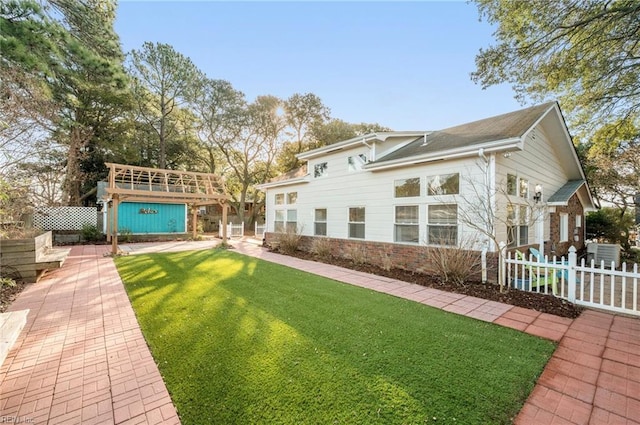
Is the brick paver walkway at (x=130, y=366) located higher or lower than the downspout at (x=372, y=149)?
lower

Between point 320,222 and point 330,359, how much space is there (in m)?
8.93

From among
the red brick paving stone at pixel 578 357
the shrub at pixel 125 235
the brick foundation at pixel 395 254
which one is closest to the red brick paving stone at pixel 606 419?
the red brick paving stone at pixel 578 357

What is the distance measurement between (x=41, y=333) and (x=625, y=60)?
14928mm

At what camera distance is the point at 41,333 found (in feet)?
13.3

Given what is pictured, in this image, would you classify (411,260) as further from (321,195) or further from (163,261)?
(163,261)

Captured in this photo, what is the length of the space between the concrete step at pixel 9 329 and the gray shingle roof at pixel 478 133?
8.97 m

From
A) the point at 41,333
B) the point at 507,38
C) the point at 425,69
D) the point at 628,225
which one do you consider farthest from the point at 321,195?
the point at 628,225

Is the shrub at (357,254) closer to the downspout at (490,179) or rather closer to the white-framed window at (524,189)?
the downspout at (490,179)

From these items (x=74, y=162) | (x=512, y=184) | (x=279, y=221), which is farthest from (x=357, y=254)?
(x=74, y=162)

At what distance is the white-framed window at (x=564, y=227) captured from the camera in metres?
11.0

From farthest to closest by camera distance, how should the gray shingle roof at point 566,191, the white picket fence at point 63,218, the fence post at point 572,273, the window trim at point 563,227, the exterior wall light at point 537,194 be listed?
the white picket fence at point 63,218, the window trim at point 563,227, the gray shingle roof at point 566,191, the exterior wall light at point 537,194, the fence post at point 572,273

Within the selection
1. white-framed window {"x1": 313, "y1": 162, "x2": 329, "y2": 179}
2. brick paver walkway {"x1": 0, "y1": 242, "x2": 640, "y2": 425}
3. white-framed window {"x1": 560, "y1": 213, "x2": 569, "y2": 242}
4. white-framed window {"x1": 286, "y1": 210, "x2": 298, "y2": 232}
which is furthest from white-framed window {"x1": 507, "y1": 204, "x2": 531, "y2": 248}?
white-framed window {"x1": 286, "y1": 210, "x2": 298, "y2": 232}

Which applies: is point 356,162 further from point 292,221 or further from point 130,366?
point 130,366

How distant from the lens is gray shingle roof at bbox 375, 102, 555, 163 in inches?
283
